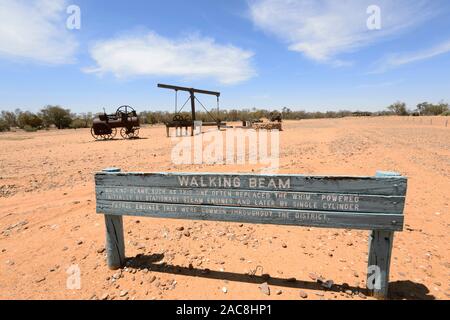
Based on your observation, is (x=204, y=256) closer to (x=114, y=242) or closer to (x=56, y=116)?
(x=114, y=242)

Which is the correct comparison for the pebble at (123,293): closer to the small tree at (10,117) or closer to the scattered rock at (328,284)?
the scattered rock at (328,284)

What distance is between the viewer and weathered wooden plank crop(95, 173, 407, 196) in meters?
2.42

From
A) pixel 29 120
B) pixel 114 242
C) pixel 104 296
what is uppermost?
pixel 29 120

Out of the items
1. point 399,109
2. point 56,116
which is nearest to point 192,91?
point 56,116

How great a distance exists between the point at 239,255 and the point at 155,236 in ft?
4.53

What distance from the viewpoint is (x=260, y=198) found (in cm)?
271

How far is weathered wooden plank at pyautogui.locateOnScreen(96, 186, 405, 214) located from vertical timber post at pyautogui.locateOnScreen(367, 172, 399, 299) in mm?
270

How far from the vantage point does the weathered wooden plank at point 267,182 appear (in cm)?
242

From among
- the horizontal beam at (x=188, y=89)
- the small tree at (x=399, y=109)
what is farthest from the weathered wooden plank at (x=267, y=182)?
the small tree at (x=399, y=109)

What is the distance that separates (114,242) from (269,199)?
1.93 meters

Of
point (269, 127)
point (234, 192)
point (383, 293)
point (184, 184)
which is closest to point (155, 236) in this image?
point (184, 184)

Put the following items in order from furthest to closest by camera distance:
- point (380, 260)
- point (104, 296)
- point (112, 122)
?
point (112, 122)
point (104, 296)
point (380, 260)

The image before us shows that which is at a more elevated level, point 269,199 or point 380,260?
point 269,199
